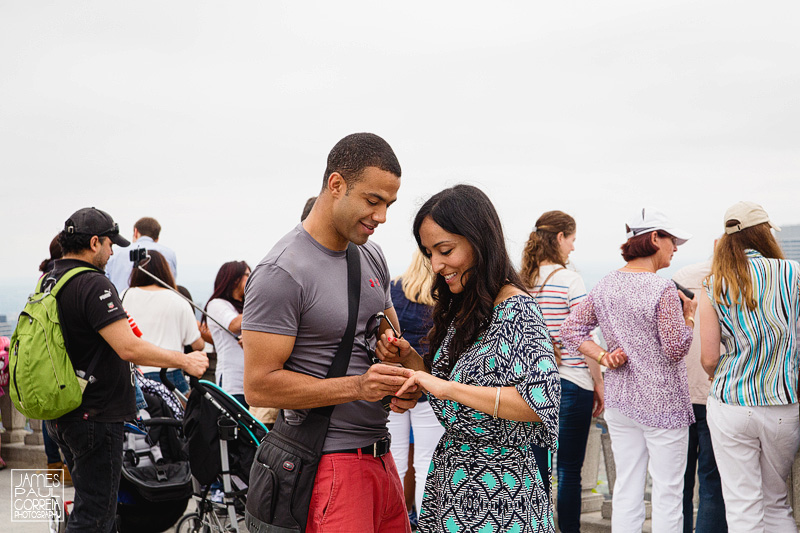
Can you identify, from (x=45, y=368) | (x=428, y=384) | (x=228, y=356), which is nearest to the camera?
(x=428, y=384)

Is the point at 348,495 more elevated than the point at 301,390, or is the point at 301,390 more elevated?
the point at 301,390

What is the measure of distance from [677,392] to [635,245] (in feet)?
2.59

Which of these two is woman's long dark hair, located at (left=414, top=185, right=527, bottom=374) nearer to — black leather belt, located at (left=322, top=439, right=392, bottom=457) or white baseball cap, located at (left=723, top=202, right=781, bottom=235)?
black leather belt, located at (left=322, top=439, right=392, bottom=457)

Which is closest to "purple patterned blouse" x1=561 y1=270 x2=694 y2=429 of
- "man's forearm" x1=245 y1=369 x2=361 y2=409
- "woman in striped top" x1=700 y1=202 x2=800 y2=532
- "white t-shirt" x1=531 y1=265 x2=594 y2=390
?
"woman in striped top" x1=700 y1=202 x2=800 y2=532

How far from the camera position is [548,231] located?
473cm

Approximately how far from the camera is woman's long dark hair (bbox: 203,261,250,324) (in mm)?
5277

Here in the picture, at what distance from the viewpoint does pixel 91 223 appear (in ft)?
12.2

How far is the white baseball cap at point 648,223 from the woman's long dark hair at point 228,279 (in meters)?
2.62

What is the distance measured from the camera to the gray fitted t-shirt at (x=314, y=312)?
7.34 ft

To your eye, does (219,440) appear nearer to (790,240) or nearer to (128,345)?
(128,345)

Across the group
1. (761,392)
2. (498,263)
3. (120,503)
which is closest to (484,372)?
(498,263)

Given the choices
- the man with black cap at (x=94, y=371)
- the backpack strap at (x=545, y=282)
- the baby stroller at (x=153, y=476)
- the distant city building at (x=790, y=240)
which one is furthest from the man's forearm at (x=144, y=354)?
the distant city building at (x=790, y=240)

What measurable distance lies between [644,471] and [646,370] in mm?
614

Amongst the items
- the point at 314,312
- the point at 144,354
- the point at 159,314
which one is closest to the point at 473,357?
the point at 314,312
